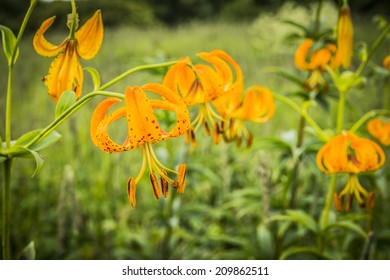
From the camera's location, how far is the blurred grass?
3.71 feet

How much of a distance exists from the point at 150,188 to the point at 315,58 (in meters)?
0.62

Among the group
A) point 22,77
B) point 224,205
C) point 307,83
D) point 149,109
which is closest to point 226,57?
point 149,109

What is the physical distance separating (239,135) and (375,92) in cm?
76

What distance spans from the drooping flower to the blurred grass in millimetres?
161

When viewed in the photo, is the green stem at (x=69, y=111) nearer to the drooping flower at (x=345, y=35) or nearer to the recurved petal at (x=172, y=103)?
the recurved petal at (x=172, y=103)

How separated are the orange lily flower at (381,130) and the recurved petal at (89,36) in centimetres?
62

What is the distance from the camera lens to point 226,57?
2.50 ft

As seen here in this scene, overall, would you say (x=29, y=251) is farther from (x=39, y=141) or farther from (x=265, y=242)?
(x=265, y=242)

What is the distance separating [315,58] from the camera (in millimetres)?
1062

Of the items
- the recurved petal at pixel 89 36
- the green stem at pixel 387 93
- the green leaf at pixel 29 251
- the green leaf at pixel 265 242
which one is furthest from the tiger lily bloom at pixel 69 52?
the green stem at pixel 387 93

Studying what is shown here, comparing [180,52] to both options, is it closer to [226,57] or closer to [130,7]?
[130,7]

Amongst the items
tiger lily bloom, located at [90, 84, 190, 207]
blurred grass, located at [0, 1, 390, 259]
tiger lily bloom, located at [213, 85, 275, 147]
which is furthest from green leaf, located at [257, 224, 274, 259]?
tiger lily bloom, located at [90, 84, 190, 207]

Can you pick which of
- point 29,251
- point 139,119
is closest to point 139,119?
point 139,119

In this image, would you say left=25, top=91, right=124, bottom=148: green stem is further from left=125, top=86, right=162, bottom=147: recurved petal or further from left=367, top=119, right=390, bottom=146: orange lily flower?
left=367, top=119, right=390, bottom=146: orange lily flower
